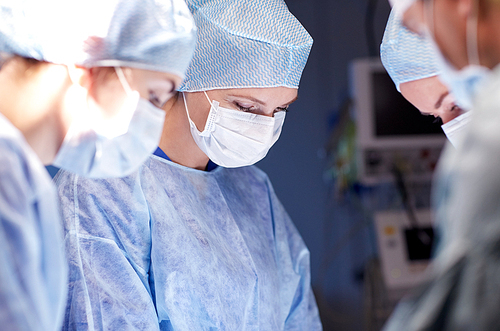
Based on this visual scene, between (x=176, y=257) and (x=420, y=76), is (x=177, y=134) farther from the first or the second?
(x=420, y=76)

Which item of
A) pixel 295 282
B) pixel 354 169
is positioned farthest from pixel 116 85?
pixel 354 169

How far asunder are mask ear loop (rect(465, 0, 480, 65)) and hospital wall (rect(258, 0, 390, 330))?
182cm

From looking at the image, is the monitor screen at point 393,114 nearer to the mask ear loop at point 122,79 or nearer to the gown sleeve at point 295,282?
the gown sleeve at point 295,282

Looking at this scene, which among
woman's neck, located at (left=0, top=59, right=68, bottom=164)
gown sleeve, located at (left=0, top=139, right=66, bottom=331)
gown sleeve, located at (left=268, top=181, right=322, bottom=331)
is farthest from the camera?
gown sleeve, located at (left=268, top=181, right=322, bottom=331)

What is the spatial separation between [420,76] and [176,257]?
726 mm

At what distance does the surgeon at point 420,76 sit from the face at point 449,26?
1.11 feet

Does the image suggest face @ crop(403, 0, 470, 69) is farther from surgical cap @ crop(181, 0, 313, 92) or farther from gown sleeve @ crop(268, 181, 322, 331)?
gown sleeve @ crop(268, 181, 322, 331)

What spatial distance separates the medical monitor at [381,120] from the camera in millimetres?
2146

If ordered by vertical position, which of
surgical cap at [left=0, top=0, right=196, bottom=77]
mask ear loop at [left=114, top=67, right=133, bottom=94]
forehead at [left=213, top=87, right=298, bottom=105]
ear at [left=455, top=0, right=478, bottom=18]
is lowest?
forehead at [left=213, top=87, right=298, bottom=105]

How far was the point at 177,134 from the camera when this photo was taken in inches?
52.1

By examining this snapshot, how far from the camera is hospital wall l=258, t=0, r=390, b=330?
246 cm

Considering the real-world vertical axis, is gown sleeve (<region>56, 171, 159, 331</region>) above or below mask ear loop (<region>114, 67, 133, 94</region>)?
below

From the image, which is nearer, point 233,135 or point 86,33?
point 86,33

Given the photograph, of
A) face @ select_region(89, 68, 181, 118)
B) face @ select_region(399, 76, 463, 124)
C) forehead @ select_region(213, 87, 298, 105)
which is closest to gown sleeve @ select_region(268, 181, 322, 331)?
forehead @ select_region(213, 87, 298, 105)
